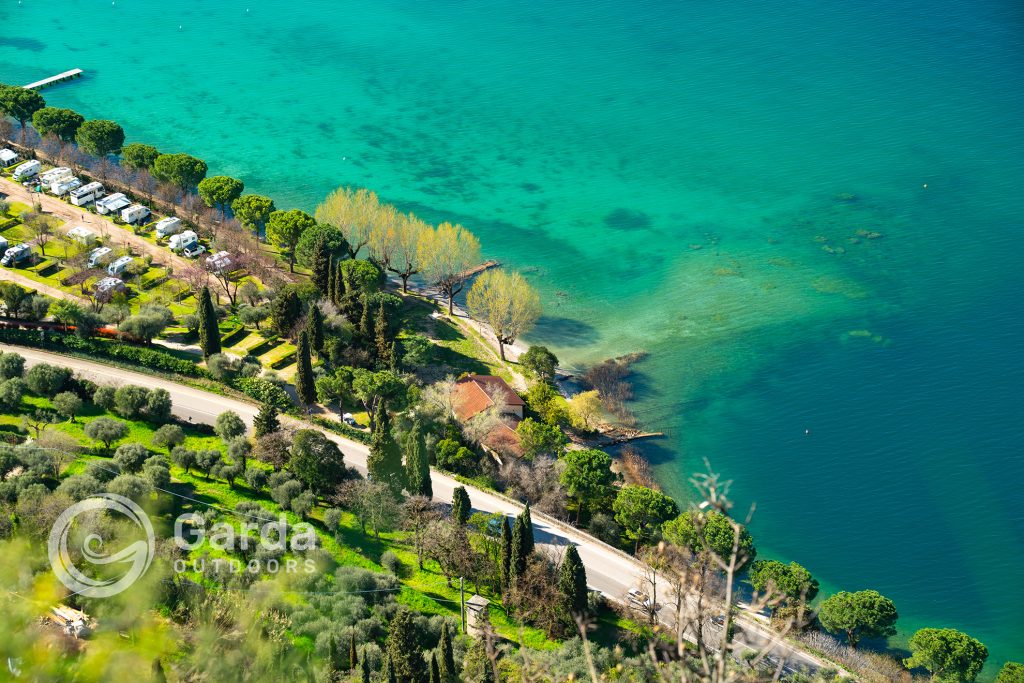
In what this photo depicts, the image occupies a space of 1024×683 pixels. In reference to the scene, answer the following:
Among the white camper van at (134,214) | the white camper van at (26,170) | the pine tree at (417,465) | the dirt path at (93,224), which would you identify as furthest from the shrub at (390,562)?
the white camper van at (26,170)

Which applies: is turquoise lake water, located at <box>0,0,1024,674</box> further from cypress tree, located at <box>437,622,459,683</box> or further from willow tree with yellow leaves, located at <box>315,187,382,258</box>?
cypress tree, located at <box>437,622,459,683</box>

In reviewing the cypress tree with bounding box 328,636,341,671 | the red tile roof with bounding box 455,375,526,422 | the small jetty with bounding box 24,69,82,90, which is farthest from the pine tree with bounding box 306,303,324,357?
the small jetty with bounding box 24,69,82,90

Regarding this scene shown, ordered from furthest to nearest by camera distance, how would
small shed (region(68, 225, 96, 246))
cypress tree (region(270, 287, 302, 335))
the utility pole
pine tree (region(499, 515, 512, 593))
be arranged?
small shed (region(68, 225, 96, 246)), cypress tree (region(270, 287, 302, 335)), pine tree (region(499, 515, 512, 593)), the utility pole

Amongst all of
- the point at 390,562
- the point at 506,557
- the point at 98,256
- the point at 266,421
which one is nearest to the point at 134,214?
the point at 98,256

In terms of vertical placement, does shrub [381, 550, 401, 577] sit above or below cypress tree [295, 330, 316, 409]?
below

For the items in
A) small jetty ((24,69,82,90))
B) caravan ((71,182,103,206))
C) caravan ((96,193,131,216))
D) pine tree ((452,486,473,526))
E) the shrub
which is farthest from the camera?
small jetty ((24,69,82,90))

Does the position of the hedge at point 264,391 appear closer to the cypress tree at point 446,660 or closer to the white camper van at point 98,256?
the white camper van at point 98,256

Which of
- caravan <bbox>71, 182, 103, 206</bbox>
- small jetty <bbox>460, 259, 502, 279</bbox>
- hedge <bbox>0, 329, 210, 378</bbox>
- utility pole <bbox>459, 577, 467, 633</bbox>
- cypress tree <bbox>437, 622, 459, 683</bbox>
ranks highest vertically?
small jetty <bbox>460, 259, 502, 279</bbox>
